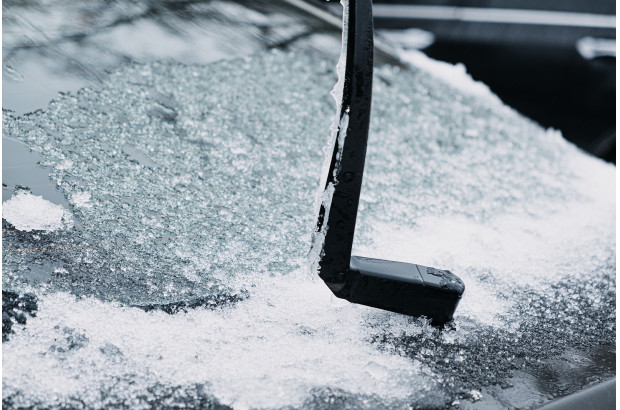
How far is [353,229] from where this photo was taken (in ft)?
3.53

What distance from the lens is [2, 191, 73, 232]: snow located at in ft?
3.69

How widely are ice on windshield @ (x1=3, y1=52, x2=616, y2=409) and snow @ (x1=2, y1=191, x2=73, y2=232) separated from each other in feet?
0.06

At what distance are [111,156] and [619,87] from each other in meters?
2.10

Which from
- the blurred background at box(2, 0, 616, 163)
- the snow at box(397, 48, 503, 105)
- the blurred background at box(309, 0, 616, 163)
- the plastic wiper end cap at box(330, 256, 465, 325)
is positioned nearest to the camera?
the plastic wiper end cap at box(330, 256, 465, 325)

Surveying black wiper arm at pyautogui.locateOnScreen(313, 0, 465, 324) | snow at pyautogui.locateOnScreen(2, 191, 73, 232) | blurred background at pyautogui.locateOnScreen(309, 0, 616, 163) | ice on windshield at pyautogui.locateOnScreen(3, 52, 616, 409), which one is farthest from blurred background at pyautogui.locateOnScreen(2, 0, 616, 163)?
black wiper arm at pyautogui.locateOnScreen(313, 0, 465, 324)

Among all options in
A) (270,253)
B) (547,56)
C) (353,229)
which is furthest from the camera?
(547,56)

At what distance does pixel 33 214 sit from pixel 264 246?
1.49 feet

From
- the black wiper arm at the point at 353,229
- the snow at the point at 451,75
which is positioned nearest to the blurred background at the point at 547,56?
the snow at the point at 451,75

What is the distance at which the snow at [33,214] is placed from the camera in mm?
1125

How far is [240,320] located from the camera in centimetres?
103

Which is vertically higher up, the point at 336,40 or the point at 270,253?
the point at 336,40

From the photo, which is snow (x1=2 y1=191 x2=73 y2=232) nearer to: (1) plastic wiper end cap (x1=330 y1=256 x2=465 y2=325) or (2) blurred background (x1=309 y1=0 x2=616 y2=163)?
(1) plastic wiper end cap (x1=330 y1=256 x2=465 y2=325)

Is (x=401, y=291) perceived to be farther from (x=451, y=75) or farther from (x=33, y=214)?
(x=451, y=75)

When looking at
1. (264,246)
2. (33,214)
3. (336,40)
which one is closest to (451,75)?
(336,40)
